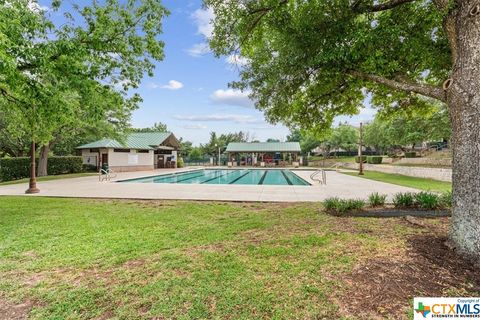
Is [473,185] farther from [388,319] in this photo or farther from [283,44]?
[283,44]

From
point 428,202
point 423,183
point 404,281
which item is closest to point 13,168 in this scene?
point 404,281

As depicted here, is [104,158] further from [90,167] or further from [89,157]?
[89,157]

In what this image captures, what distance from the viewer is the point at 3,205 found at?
802 centimetres

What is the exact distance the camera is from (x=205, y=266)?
3.50m

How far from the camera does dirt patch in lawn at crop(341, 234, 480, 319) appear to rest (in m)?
2.55

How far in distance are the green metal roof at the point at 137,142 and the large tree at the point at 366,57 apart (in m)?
20.1

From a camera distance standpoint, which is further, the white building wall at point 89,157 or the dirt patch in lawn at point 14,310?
the white building wall at point 89,157

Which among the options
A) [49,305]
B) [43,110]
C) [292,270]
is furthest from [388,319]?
[43,110]

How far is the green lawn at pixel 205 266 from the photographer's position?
2619 mm

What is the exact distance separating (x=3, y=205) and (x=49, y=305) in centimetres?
749

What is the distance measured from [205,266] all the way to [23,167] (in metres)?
20.5

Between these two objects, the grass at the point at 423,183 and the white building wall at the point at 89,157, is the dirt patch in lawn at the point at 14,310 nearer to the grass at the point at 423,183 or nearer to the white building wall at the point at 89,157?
the grass at the point at 423,183

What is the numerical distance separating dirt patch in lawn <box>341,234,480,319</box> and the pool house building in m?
31.6

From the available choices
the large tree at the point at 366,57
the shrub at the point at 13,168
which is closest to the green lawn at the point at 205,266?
the large tree at the point at 366,57
